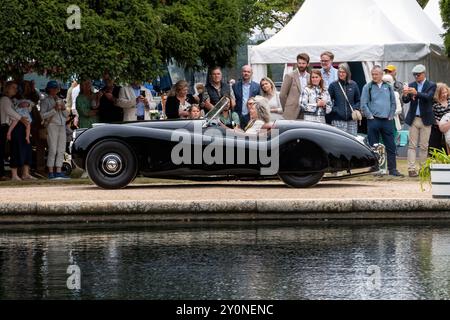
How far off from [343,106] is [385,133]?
84 cm

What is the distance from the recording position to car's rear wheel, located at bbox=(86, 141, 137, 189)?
18.0m

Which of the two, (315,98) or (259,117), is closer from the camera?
(259,117)

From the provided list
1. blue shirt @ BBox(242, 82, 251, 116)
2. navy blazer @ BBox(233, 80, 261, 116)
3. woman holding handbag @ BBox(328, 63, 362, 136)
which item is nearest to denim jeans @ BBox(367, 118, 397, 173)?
woman holding handbag @ BBox(328, 63, 362, 136)

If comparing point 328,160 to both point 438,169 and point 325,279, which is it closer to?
point 438,169

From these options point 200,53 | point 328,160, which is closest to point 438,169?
point 328,160

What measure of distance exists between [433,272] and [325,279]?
101 cm

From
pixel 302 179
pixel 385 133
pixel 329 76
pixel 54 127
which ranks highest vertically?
pixel 329 76

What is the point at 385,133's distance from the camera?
66.8 feet

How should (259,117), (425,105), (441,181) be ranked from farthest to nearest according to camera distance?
(425,105) → (259,117) → (441,181)

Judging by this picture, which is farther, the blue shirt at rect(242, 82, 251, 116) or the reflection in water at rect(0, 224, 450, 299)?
the blue shirt at rect(242, 82, 251, 116)

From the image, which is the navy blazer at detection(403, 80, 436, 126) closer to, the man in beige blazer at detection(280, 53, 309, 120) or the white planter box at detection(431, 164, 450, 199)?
the man in beige blazer at detection(280, 53, 309, 120)

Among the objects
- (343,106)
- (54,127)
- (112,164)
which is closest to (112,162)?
(112,164)

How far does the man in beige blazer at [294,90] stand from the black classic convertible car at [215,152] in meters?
2.47

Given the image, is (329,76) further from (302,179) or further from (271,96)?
(302,179)
